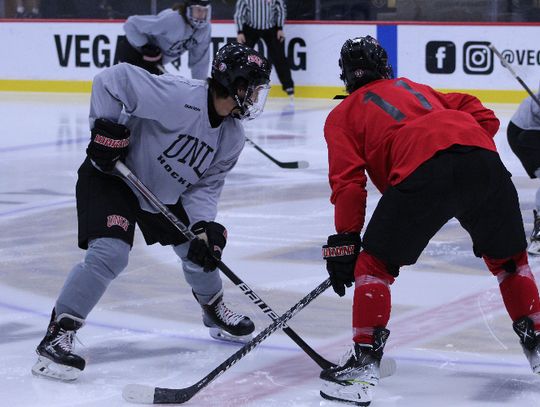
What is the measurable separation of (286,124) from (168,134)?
5.68 m

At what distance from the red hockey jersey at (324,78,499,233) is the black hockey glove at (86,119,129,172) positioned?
54 cm

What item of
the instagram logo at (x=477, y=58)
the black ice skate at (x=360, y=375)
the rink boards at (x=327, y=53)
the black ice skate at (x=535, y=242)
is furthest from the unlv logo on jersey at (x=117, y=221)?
the instagram logo at (x=477, y=58)

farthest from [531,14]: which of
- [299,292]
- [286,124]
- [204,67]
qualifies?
[299,292]

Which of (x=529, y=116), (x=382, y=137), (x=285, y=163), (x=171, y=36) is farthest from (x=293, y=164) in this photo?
(x=382, y=137)

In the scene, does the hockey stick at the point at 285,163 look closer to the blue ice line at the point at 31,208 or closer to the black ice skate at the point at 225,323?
the blue ice line at the point at 31,208

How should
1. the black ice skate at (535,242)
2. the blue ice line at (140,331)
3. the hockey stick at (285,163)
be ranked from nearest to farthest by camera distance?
the blue ice line at (140,331), the black ice skate at (535,242), the hockey stick at (285,163)

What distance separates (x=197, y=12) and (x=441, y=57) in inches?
129

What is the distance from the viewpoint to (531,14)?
9883mm

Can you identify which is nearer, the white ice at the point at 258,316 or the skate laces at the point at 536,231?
the white ice at the point at 258,316

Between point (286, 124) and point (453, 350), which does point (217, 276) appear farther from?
point (286, 124)

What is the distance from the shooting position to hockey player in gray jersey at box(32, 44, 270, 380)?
2.97 m

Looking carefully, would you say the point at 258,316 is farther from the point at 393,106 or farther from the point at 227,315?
the point at 393,106

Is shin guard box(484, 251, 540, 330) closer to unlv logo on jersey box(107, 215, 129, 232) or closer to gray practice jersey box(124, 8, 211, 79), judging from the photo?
unlv logo on jersey box(107, 215, 129, 232)

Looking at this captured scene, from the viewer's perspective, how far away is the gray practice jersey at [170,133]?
9.94ft
